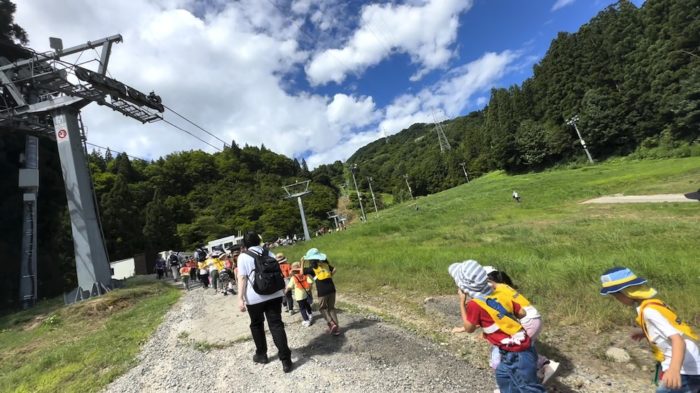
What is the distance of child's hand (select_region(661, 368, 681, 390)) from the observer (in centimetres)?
234

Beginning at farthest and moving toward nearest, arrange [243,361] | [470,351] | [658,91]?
[658,91] → [243,361] → [470,351]

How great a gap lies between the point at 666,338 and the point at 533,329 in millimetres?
944

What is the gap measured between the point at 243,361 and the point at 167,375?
46.1 inches

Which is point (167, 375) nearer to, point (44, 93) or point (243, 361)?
point (243, 361)

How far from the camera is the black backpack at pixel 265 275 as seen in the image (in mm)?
4840

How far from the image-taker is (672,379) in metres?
2.37

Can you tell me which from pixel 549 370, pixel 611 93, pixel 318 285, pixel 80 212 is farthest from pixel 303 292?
pixel 611 93

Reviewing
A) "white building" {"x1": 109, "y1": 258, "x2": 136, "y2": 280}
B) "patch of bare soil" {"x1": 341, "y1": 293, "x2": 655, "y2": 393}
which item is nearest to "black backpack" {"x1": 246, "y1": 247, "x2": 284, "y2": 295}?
"patch of bare soil" {"x1": 341, "y1": 293, "x2": 655, "y2": 393}

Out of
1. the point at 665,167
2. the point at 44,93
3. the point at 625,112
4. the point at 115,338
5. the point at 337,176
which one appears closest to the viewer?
the point at 115,338

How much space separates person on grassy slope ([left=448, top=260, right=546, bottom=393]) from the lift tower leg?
1757 cm

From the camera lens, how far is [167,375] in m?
5.51

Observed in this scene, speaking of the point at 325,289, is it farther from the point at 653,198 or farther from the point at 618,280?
the point at 653,198

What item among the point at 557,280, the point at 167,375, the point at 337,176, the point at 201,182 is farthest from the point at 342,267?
the point at 337,176

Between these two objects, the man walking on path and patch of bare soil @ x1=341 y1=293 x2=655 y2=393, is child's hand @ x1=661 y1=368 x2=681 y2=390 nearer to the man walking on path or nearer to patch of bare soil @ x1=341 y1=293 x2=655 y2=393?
patch of bare soil @ x1=341 y1=293 x2=655 y2=393
